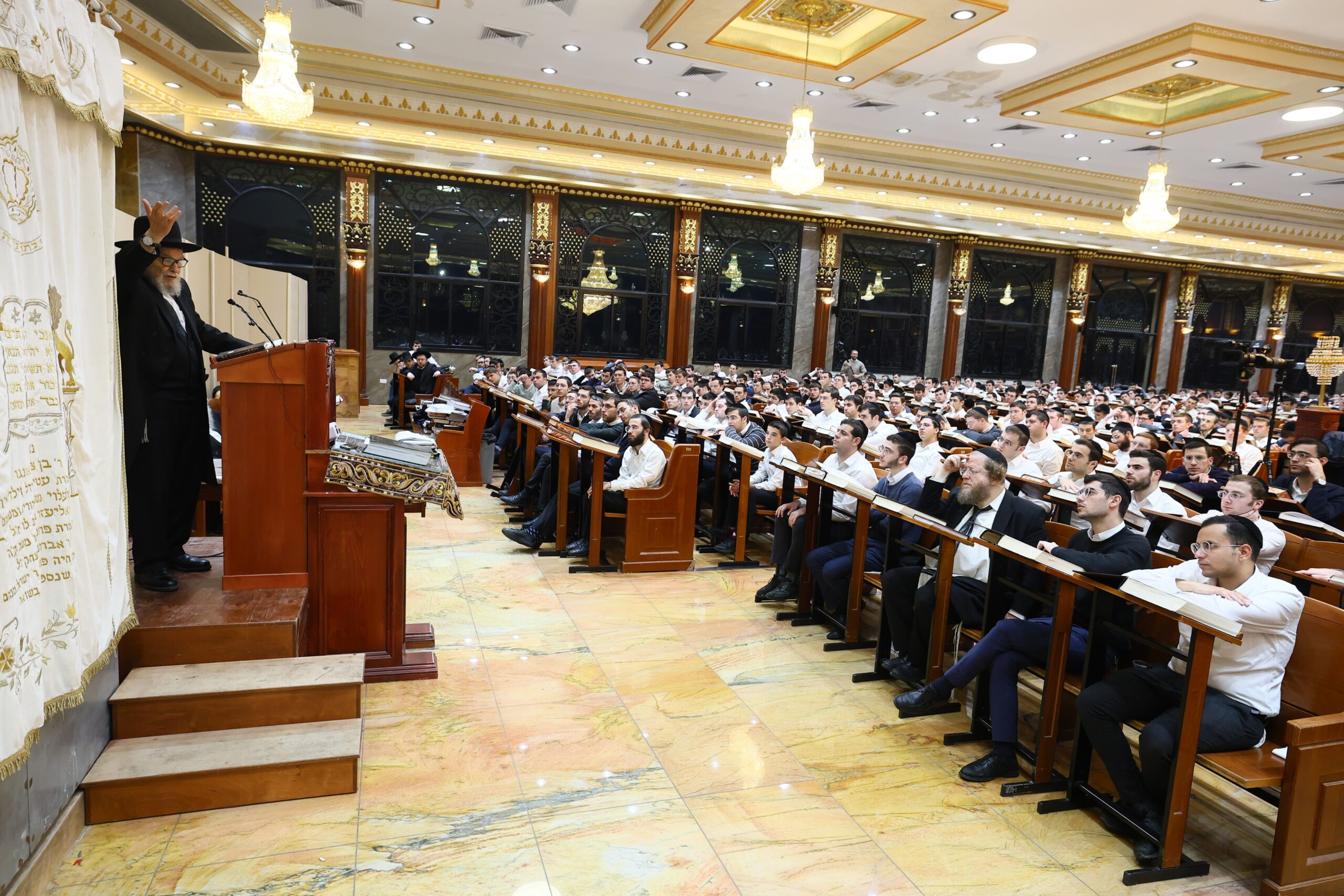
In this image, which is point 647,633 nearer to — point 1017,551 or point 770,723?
point 770,723

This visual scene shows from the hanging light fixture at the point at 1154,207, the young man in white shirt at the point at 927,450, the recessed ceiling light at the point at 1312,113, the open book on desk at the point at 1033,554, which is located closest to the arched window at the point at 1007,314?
the recessed ceiling light at the point at 1312,113

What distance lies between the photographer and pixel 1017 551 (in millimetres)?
3084

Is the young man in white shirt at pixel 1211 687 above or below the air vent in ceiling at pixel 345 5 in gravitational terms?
below

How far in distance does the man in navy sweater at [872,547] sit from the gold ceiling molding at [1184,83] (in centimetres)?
584

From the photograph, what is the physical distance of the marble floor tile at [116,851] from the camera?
2.37 metres

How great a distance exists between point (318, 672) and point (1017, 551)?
106 inches

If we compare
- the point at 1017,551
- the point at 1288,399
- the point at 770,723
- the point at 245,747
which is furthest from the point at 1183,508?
the point at 1288,399

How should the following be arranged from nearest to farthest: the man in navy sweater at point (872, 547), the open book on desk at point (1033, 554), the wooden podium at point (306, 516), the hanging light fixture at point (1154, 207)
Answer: the open book on desk at point (1033, 554) → the wooden podium at point (306, 516) → the man in navy sweater at point (872, 547) → the hanging light fixture at point (1154, 207)

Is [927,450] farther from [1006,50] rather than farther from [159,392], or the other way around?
[1006,50]

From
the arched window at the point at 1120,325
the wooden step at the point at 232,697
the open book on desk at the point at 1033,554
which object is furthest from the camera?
the arched window at the point at 1120,325

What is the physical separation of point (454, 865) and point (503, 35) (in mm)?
9067

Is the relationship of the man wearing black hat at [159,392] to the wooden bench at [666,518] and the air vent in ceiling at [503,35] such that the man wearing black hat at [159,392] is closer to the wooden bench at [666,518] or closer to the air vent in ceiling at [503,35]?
the wooden bench at [666,518]

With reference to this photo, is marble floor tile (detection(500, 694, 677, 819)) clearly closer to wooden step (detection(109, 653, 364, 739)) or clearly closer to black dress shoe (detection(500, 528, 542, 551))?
wooden step (detection(109, 653, 364, 739))

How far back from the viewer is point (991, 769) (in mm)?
3164
